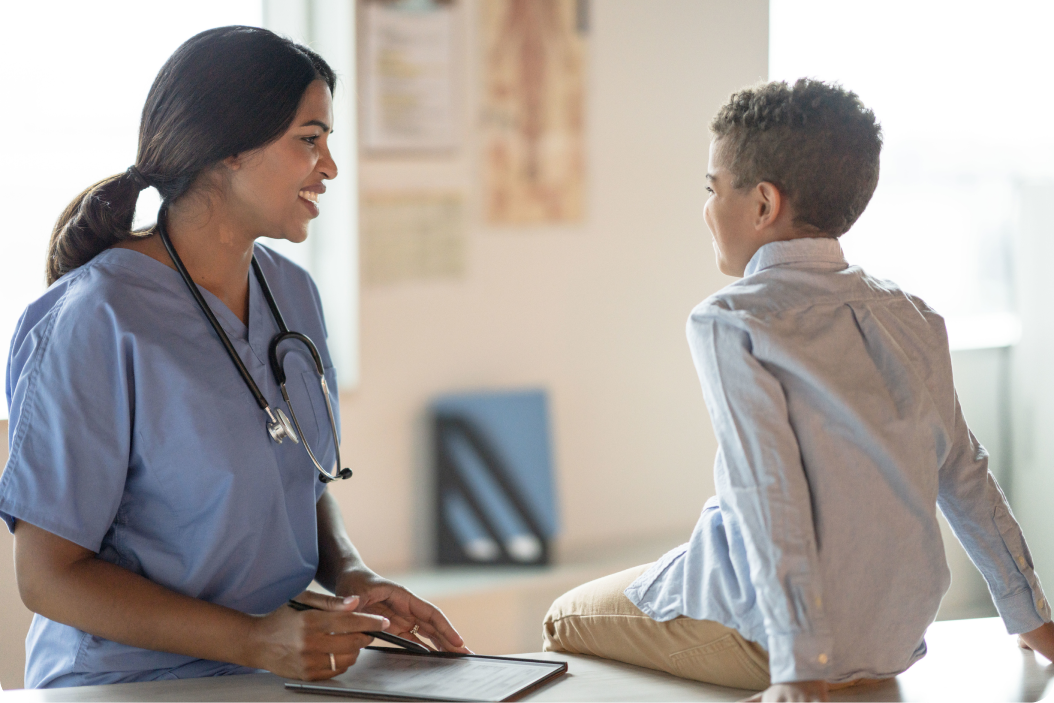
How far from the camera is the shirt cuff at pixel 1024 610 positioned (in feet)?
4.29

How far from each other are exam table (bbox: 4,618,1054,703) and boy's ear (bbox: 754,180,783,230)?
593mm

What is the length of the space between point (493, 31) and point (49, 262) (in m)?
1.84

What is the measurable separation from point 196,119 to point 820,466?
3.14ft

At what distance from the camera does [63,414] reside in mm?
1278

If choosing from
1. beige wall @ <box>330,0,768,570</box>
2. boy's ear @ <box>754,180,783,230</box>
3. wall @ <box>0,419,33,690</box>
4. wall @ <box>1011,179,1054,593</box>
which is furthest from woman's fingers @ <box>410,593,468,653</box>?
wall @ <box>1011,179,1054,593</box>

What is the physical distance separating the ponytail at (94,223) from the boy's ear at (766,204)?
34.8 inches

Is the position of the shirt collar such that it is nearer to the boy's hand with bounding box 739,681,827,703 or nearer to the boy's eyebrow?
the boy's hand with bounding box 739,681,827,703

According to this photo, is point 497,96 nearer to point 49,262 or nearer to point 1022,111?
point 49,262

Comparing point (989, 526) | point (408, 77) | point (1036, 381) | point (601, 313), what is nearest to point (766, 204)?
point (989, 526)

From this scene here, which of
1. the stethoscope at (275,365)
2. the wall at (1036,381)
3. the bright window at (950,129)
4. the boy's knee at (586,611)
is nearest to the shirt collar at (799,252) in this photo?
the boy's knee at (586,611)

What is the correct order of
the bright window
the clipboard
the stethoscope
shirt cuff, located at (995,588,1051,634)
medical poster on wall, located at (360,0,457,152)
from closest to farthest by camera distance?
the clipboard
shirt cuff, located at (995,588,1051,634)
the stethoscope
medical poster on wall, located at (360,0,457,152)
the bright window

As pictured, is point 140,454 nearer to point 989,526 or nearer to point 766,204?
point 766,204

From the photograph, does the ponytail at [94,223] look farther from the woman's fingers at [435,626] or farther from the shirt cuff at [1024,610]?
the shirt cuff at [1024,610]

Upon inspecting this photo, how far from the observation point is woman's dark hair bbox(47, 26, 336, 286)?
139 centimetres
